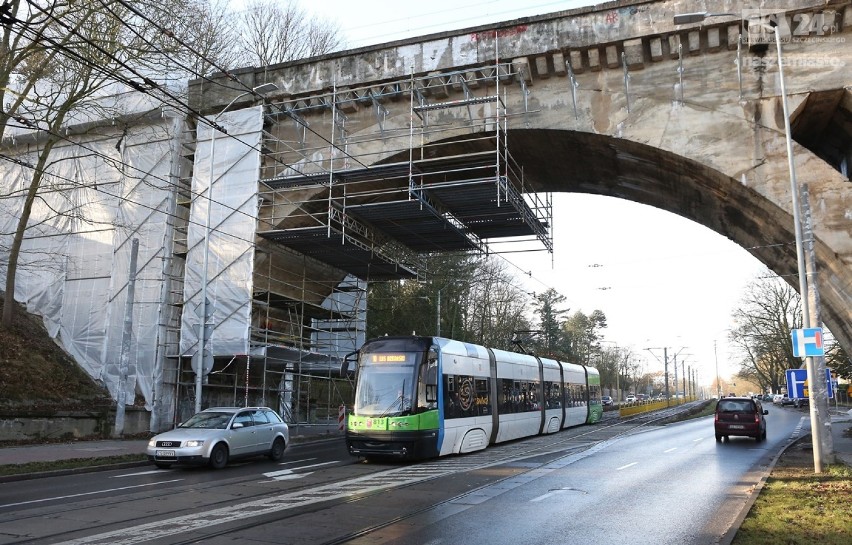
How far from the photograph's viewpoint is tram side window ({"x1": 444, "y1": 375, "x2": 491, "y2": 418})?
17375mm

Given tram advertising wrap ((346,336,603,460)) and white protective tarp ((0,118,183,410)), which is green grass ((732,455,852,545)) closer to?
tram advertising wrap ((346,336,603,460))

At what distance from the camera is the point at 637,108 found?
21516 mm

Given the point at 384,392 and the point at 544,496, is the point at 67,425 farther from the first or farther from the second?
the point at 544,496

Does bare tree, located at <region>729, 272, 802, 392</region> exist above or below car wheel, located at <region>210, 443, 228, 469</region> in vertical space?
above

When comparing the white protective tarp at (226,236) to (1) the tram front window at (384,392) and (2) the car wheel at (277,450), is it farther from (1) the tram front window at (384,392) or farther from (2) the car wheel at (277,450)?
(1) the tram front window at (384,392)

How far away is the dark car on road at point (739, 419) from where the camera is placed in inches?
941

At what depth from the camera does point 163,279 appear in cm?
2580

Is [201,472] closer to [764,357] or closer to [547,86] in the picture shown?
[547,86]

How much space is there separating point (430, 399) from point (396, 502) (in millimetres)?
6188

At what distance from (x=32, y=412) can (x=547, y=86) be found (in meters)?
19.4

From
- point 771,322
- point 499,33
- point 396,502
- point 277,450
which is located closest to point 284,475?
point 277,450

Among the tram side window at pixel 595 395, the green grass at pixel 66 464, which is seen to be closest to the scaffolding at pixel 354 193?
the green grass at pixel 66 464

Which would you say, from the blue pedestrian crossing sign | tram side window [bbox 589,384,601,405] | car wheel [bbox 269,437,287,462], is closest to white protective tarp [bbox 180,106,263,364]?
car wheel [bbox 269,437,287,462]

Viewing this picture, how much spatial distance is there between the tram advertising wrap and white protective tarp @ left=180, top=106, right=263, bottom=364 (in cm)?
928
